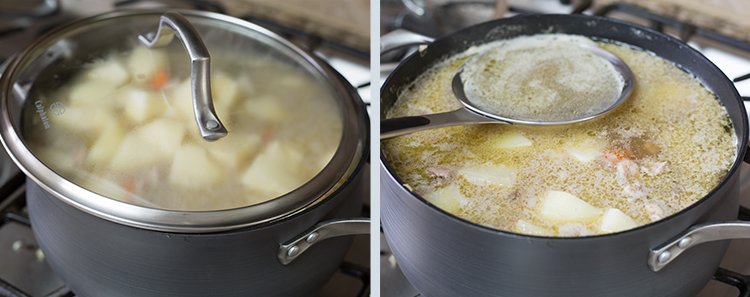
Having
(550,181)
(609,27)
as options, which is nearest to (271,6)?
(609,27)

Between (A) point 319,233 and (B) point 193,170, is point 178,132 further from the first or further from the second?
(A) point 319,233

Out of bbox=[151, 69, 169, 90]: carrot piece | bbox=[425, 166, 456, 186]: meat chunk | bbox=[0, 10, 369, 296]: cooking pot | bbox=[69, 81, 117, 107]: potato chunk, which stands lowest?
bbox=[0, 10, 369, 296]: cooking pot

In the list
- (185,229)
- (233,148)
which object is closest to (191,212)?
(185,229)

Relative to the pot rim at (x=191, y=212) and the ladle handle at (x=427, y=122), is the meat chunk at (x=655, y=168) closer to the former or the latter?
the ladle handle at (x=427, y=122)

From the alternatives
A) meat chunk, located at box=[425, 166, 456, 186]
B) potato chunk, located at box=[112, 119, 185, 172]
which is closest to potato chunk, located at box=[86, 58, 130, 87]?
potato chunk, located at box=[112, 119, 185, 172]

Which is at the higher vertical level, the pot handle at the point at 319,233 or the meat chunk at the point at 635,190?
the meat chunk at the point at 635,190

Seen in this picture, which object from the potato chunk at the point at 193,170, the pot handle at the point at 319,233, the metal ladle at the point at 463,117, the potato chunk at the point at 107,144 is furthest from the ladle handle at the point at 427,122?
the potato chunk at the point at 107,144

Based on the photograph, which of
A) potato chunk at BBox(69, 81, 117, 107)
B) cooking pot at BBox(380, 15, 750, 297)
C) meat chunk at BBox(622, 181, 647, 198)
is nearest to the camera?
cooking pot at BBox(380, 15, 750, 297)

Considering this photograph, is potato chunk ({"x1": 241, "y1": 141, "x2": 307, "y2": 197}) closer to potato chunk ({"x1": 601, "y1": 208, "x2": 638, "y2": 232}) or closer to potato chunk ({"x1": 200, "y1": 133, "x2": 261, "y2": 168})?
potato chunk ({"x1": 200, "y1": 133, "x2": 261, "y2": 168})
